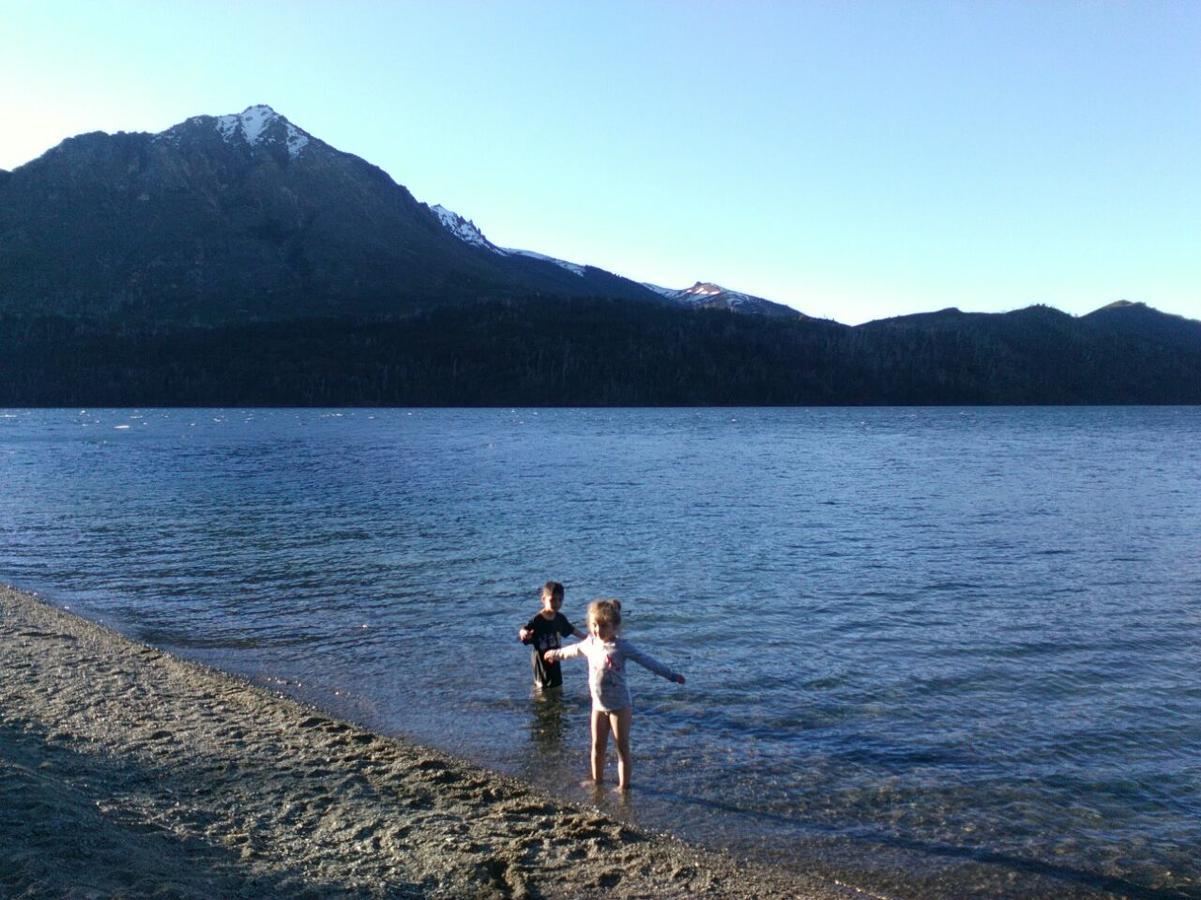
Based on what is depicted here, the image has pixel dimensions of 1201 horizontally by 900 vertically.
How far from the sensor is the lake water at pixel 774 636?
9617 mm

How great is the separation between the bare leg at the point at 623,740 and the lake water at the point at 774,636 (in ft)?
0.77

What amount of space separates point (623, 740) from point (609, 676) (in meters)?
0.79

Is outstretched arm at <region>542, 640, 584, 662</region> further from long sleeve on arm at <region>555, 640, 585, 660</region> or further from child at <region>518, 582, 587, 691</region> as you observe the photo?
child at <region>518, 582, 587, 691</region>

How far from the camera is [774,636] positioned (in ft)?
57.0

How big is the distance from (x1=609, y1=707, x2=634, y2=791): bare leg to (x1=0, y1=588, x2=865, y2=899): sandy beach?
2.41 ft

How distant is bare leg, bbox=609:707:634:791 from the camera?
400 inches

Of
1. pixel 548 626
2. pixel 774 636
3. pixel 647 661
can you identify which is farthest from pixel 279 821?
pixel 774 636

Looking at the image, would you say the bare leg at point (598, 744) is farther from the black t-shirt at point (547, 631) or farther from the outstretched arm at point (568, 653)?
the black t-shirt at point (547, 631)

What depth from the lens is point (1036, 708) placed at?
13.2 metres

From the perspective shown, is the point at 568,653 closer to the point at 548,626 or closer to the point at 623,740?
the point at 623,740

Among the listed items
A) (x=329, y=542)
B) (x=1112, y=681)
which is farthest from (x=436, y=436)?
(x=1112, y=681)

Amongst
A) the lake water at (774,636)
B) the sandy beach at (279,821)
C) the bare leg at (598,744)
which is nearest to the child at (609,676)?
the bare leg at (598,744)

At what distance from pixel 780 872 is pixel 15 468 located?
6093cm

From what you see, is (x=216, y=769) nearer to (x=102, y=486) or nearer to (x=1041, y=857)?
(x=1041, y=857)
